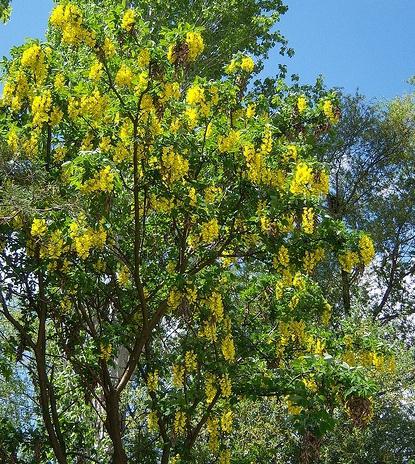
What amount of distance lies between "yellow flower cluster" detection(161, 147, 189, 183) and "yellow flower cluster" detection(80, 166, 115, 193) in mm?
424

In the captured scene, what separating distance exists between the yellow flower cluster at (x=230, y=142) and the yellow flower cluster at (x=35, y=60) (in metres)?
1.42

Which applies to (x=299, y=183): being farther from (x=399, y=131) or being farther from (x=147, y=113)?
(x=399, y=131)

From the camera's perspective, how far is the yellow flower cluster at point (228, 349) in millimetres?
4984

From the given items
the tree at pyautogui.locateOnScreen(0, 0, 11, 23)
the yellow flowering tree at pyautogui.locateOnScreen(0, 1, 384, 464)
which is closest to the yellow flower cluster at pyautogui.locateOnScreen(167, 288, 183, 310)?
the yellow flowering tree at pyautogui.locateOnScreen(0, 1, 384, 464)

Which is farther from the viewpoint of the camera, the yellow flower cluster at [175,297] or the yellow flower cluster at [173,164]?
the yellow flower cluster at [175,297]

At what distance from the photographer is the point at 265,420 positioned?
350 inches

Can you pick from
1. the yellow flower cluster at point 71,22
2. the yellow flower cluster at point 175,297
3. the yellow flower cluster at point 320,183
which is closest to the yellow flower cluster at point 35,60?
the yellow flower cluster at point 71,22

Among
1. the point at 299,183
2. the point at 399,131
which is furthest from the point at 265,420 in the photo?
the point at 399,131

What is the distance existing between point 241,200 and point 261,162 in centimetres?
40

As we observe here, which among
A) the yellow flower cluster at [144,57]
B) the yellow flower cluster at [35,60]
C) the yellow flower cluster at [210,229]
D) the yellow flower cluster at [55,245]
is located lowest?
the yellow flower cluster at [55,245]

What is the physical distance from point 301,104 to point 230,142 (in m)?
0.79

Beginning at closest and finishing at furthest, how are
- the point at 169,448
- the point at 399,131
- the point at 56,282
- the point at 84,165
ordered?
the point at 84,165
the point at 56,282
the point at 169,448
the point at 399,131

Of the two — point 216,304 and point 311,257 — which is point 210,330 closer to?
point 216,304

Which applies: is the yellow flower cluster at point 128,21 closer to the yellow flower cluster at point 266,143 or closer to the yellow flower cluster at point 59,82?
the yellow flower cluster at point 59,82
